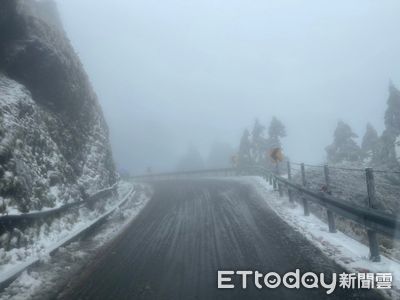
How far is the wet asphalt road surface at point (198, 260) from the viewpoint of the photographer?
267 inches

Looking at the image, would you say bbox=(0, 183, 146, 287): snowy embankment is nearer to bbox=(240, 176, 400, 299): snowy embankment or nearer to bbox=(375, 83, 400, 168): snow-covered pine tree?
bbox=(240, 176, 400, 299): snowy embankment

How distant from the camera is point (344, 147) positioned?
51.6 meters

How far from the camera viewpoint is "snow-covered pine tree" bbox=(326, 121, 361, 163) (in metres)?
50.9

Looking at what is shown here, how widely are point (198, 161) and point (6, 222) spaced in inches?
4067

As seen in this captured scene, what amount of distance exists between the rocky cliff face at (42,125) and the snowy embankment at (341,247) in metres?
7.84

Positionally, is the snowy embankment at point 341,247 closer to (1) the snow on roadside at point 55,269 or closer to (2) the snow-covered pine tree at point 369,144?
(1) the snow on roadside at point 55,269

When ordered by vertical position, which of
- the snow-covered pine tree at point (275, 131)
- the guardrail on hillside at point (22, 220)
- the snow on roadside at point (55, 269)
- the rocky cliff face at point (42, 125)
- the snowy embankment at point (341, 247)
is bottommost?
the snow on roadside at point (55, 269)

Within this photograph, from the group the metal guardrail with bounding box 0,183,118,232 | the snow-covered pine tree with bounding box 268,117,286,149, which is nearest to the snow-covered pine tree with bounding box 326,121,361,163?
the snow-covered pine tree with bounding box 268,117,286,149

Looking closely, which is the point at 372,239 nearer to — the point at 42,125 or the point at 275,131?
the point at 42,125

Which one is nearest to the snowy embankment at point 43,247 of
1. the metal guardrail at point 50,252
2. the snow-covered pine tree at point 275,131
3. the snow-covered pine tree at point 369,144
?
the metal guardrail at point 50,252

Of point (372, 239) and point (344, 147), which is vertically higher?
point (344, 147)

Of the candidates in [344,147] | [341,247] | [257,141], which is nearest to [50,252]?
[341,247]

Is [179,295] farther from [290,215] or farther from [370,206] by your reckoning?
[290,215]

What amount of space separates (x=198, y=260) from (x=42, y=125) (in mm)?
9796
